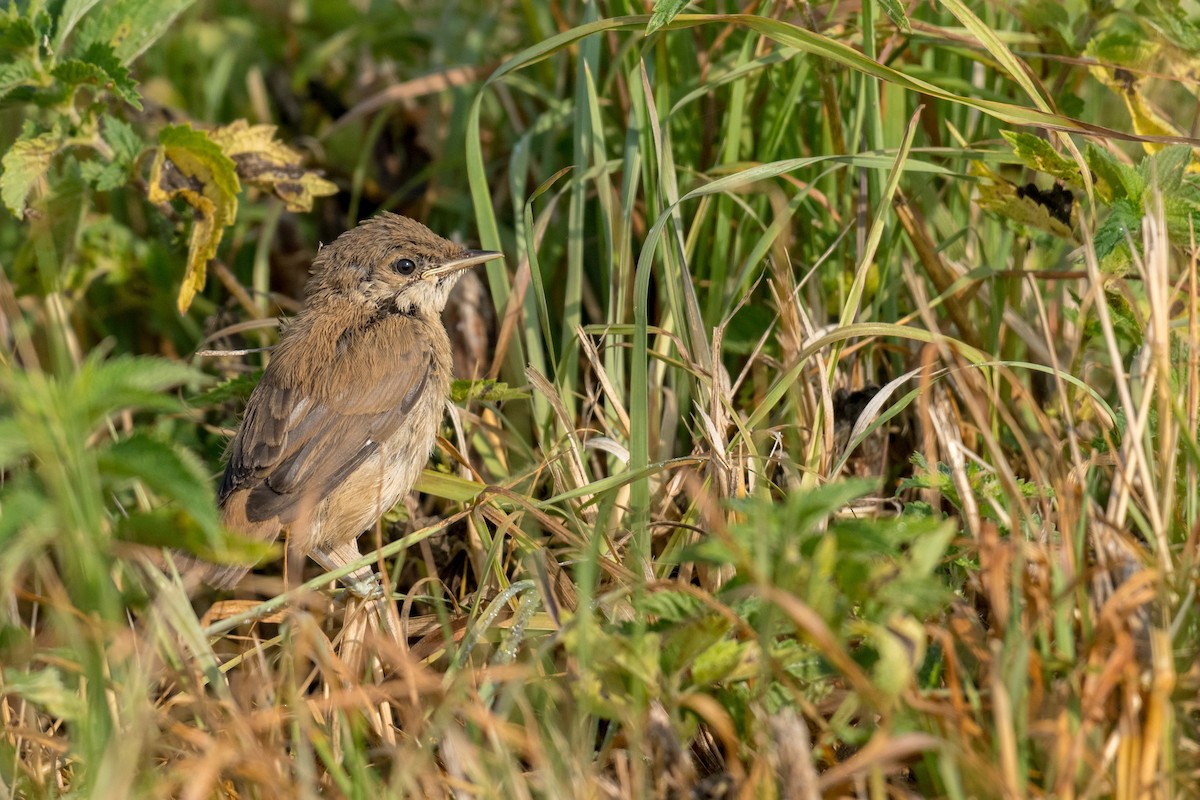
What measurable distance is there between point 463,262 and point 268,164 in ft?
2.46

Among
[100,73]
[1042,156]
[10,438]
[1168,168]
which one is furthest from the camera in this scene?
[100,73]

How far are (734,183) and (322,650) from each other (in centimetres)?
161

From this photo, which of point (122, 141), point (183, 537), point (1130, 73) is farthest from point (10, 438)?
point (1130, 73)

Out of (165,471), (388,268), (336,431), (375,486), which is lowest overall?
(375,486)

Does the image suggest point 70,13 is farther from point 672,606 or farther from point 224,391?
point 672,606

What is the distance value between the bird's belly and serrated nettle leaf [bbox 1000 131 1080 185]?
6.07 ft

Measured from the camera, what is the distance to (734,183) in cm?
334

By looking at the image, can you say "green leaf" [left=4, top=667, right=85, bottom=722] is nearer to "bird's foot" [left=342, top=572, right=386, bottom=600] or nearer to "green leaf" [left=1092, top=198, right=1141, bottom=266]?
"bird's foot" [left=342, top=572, right=386, bottom=600]

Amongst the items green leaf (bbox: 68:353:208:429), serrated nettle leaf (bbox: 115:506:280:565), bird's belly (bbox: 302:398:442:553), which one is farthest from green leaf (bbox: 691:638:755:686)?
bird's belly (bbox: 302:398:442:553)

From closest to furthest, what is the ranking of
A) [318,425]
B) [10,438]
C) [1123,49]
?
[10,438] < [1123,49] < [318,425]

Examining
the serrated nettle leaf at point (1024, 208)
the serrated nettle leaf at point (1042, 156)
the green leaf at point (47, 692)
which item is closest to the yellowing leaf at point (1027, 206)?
the serrated nettle leaf at point (1024, 208)

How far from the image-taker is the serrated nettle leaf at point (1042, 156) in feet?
10.7

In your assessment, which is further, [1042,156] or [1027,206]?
[1027,206]

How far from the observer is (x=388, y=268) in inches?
168
